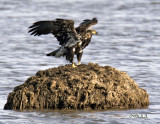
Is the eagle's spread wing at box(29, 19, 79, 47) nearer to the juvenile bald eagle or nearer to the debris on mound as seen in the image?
the juvenile bald eagle

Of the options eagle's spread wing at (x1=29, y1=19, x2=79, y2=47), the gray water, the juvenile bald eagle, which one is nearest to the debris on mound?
the gray water

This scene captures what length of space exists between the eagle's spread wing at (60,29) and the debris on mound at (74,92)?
102 centimetres

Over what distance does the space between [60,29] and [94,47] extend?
→ 330 inches

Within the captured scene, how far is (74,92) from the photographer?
9.32 m

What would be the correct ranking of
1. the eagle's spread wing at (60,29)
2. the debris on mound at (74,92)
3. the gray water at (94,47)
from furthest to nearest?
the eagle's spread wing at (60,29) < the debris on mound at (74,92) < the gray water at (94,47)

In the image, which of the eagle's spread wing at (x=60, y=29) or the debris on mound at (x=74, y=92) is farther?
the eagle's spread wing at (x=60, y=29)

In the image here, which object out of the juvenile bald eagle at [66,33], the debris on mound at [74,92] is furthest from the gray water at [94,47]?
the juvenile bald eagle at [66,33]

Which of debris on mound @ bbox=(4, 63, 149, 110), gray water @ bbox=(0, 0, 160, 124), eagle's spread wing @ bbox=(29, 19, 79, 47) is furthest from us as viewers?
eagle's spread wing @ bbox=(29, 19, 79, 47)

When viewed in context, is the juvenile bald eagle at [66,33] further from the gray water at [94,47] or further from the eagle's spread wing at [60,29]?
the gray water at [94,47]

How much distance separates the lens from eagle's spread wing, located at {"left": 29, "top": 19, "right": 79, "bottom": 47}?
33.9 ft

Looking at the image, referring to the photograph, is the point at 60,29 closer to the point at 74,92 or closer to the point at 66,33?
the point at 66,33

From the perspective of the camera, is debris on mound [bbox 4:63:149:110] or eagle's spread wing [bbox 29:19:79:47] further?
eagle's spread wing [bbox 29:19:79:47]

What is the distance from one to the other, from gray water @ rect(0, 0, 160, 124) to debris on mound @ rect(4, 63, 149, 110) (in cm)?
17

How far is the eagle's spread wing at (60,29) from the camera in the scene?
1034 centimetres
